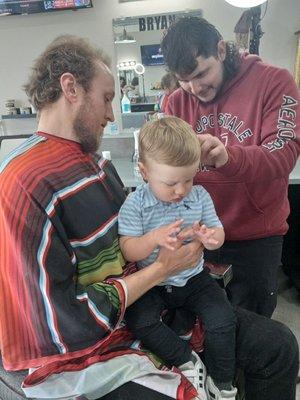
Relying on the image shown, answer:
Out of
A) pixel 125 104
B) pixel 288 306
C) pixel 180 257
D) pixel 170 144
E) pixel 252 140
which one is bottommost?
pixel 288 306

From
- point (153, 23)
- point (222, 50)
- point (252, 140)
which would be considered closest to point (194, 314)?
point (252, 140)

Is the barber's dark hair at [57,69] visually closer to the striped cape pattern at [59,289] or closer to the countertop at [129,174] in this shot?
the striped cape pattern at [59,289]

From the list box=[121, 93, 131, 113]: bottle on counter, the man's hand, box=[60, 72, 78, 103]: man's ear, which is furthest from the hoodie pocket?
box=[121, 93, 131, 113]: bottle on counter

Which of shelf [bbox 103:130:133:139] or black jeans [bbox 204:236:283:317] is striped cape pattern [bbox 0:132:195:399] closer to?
black jeans [bbox 204:236:283:317]

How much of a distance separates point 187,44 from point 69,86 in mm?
458

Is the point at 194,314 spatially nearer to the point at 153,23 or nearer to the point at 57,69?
the point at 57,69

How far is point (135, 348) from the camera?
108 cm

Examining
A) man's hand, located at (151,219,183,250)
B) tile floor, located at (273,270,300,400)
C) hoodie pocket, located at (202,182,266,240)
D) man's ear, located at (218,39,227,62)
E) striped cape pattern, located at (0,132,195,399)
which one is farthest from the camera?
tile floor, located at (273,270,300,400)

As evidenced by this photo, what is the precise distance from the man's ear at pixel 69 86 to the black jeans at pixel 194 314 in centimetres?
68

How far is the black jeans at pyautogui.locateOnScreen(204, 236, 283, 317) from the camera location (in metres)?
1.60

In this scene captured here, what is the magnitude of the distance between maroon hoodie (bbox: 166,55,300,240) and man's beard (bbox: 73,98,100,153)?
0.46m

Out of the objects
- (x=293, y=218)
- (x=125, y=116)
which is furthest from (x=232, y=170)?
(x=125, y=116)

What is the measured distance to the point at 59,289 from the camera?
0.92m

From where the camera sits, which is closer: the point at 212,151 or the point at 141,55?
the point at 212,151
